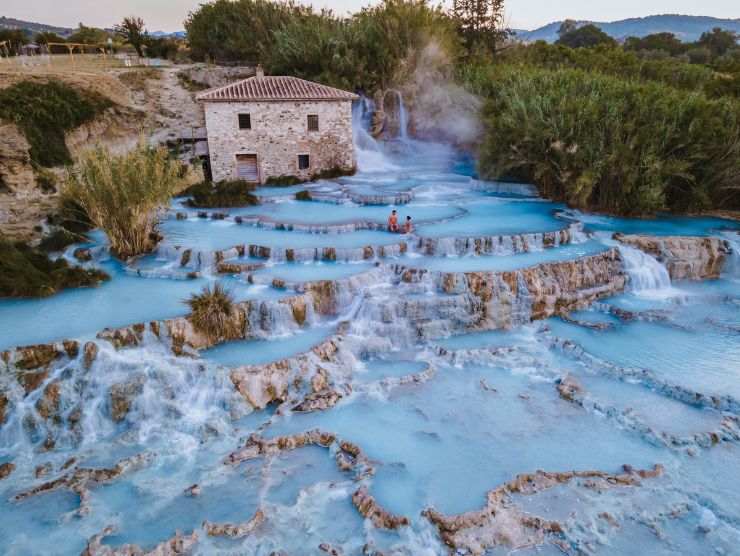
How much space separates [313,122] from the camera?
21.8m

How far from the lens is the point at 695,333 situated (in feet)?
39.6

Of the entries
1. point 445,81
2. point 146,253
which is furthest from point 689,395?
point 445,81

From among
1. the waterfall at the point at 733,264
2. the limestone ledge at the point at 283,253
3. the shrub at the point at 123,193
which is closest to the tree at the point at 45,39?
the shrub at the point at 123,193

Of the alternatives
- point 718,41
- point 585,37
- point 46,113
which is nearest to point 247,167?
point 46,113

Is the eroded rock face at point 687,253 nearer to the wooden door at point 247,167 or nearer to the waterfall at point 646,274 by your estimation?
the waterfall at point 646,274

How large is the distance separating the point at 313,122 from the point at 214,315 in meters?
13.0

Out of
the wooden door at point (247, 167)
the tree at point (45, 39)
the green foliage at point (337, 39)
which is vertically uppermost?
the tree at point (45, 39)

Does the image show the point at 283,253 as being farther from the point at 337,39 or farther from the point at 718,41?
the point at 718,41

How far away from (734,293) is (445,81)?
58.9ft

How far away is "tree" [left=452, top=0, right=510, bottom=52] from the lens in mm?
31859

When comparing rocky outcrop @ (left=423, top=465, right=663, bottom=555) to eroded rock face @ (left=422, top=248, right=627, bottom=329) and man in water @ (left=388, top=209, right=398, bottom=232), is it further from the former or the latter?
man in water @ (left=388, top=209, right=398, bottom=232)

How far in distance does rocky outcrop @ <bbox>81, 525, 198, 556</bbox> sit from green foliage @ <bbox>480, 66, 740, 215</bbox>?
1529 centimetres

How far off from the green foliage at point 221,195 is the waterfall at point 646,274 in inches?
474

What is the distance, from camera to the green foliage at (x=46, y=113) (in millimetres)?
17734
